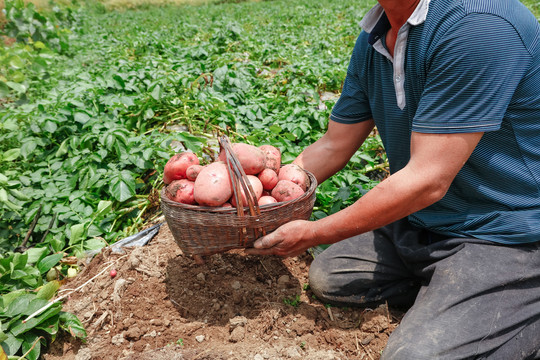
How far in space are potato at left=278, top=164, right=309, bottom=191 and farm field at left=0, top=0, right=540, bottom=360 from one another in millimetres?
577

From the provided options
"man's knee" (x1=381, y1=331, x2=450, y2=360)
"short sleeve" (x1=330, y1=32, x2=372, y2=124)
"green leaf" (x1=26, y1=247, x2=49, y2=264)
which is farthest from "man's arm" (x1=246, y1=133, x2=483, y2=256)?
"green leaf" (x1=26, y1=247, x2=49, y2=264)

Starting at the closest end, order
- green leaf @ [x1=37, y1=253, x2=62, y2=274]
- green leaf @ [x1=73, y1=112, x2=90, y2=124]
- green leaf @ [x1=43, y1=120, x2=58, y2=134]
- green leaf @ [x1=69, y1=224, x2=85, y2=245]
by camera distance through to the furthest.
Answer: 1. green leaf @ [x1=37, y1=253, x2=62, y2=274]
2. green leaf @ [x1=69, y1=224, x2=85, y2=245]
3. green leaf @ [x1=43, y1=120, x2=58, y2=134]
4. green leaf @ [x1=73, y1=112, x2=90, y2=124]

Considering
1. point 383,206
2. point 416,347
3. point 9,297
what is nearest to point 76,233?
point 9,297

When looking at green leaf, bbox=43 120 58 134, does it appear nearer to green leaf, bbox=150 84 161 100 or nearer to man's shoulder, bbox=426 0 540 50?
green leaf, bbox=150 84 161 100

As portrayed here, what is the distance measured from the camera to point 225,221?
1.66 metres

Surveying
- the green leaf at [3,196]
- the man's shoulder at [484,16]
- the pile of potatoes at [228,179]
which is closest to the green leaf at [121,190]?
the green leaf at [3,196]

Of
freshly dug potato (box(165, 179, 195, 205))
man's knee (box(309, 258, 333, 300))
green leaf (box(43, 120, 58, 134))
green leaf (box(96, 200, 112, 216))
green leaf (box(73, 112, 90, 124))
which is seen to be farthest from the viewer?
green leaf (box(73, 112, 90, 124))

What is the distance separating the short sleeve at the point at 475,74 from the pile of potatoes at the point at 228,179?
617mm

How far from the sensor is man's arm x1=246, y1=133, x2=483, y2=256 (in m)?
1.51

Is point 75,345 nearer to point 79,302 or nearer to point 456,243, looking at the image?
point 79,302

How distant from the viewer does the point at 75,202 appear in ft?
9.04

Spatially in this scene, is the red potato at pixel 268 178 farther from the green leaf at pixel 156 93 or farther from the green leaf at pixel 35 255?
the green leaf at pixel 156 93

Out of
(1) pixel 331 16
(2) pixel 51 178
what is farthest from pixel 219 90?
(1) pixel 331 16

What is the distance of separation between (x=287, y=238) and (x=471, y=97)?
2.82ft
